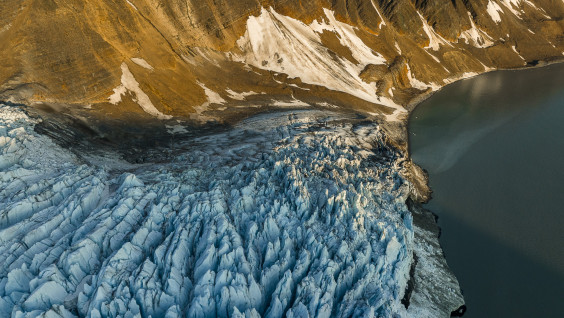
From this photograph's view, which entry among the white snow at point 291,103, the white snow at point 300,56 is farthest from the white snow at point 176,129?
the white snow at point 300,56

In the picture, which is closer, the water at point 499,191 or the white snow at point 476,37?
the water at point 499,191

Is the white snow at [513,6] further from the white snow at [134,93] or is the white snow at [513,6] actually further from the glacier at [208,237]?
the white snow at [134,93]

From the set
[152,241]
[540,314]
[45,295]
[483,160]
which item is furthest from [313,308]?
[483,160]

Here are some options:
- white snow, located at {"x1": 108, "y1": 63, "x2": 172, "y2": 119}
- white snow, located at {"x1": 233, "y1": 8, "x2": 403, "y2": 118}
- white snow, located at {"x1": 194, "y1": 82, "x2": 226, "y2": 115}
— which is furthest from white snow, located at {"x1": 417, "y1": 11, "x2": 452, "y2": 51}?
white snow, located at {"x1": 108, "y1": 63, "x2": 172, "y2": 119}

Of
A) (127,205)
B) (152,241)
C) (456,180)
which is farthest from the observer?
(456,180)

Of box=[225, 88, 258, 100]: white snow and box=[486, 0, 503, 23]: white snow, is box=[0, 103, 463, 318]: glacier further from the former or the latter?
box=[486, 0, 503, 23]: white snow

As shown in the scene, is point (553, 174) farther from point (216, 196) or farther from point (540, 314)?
point (216, 196)

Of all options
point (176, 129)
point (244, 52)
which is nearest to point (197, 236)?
point (176, 129)

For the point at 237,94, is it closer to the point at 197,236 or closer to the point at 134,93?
the point at 134,93
